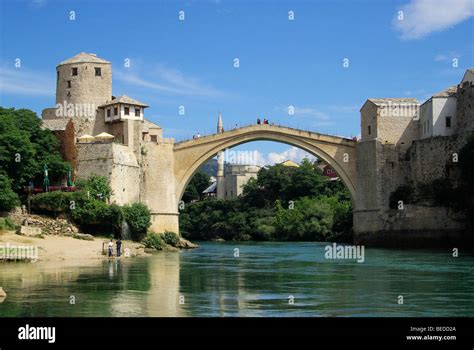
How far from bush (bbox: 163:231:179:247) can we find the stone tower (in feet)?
29.3

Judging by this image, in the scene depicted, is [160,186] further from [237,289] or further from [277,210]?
[237,289]

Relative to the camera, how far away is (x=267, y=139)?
57.6m

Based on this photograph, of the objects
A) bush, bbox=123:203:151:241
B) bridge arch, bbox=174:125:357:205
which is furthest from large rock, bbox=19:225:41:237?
bridge arch, bbox=174:125:357:205

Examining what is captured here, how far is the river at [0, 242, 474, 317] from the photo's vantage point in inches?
659

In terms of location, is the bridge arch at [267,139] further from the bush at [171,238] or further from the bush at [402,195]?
the bush at [402,195]

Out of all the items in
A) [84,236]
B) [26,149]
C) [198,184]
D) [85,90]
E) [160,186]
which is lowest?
[84,236]

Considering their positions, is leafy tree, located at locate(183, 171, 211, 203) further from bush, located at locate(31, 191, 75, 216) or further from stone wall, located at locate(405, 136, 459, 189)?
bush, located at locate(31, 191, 75, 216)

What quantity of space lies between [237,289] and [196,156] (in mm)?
34989

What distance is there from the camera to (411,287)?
21984mm

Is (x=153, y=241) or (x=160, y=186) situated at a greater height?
(x=160, y=186)

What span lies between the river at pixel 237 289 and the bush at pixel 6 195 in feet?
37.4

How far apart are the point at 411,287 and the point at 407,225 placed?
2888 cm

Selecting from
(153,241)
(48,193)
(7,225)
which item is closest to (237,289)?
(7,225)

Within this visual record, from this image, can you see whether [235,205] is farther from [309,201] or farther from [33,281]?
[33,281]
